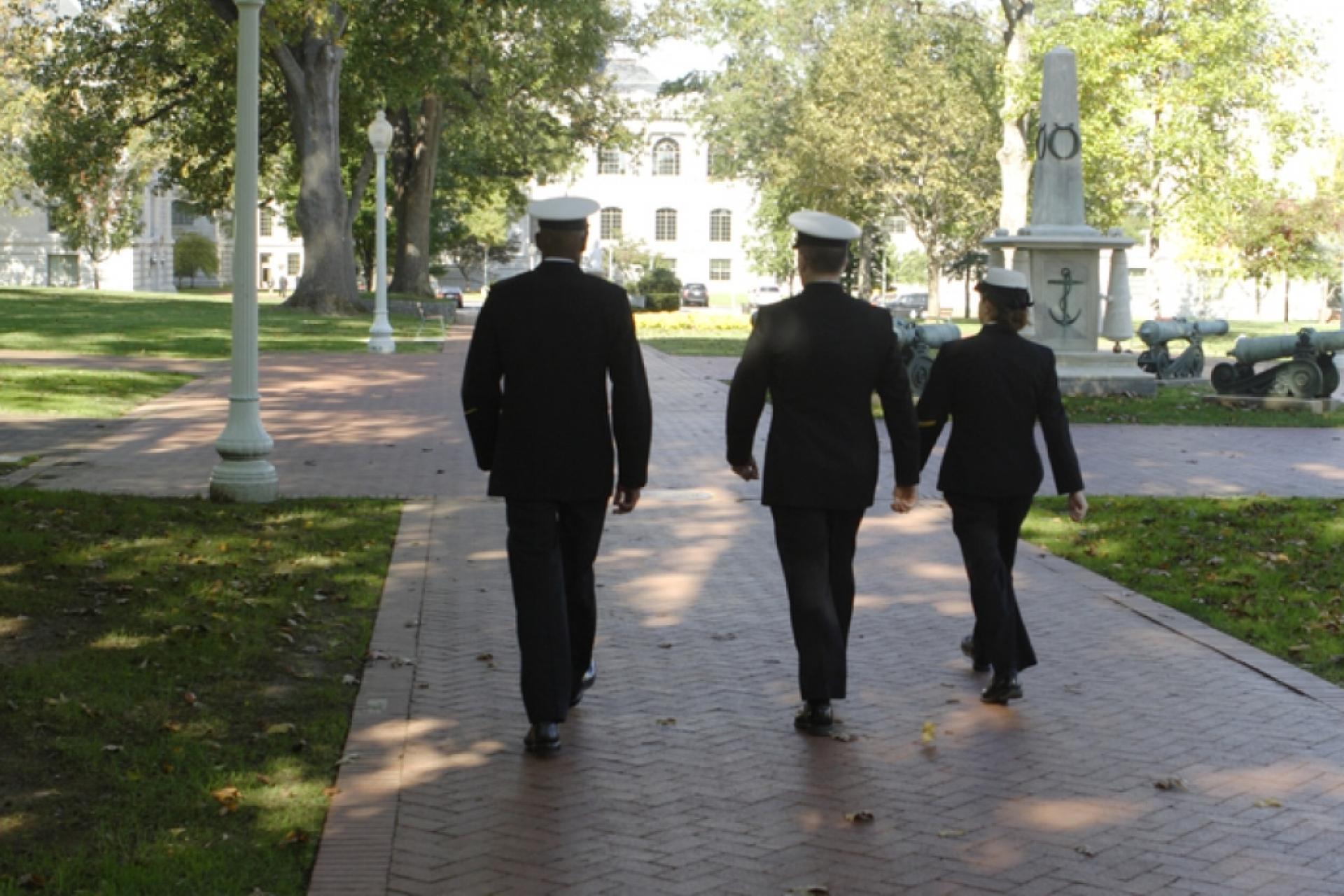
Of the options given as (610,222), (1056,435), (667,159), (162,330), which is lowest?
(162,330)

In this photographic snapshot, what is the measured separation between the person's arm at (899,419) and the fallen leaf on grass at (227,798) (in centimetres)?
249

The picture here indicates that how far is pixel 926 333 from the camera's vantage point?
856 inches

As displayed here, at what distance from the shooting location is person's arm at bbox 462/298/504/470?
6000 millimetres

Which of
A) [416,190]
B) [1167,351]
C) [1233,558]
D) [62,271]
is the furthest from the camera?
[62,271]

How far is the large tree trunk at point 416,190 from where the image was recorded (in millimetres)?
52031

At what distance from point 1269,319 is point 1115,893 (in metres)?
76.7

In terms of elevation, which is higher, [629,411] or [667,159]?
[667,159]

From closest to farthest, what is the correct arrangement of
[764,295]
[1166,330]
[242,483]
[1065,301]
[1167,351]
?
[242,483] < [1065,301] < [1166,330] < [1167,351] < [764,295]

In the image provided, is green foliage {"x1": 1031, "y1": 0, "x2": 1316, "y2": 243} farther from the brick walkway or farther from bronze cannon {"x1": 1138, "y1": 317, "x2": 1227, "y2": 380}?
the brick walkway

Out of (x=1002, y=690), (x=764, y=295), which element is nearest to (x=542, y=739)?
(x=1002, y=690)

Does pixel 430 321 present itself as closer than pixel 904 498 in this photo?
No

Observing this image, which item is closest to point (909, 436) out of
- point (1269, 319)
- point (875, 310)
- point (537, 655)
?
point (875, 310)

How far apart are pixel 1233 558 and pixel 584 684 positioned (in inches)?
198

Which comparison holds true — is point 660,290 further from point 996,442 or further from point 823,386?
point 823,386
